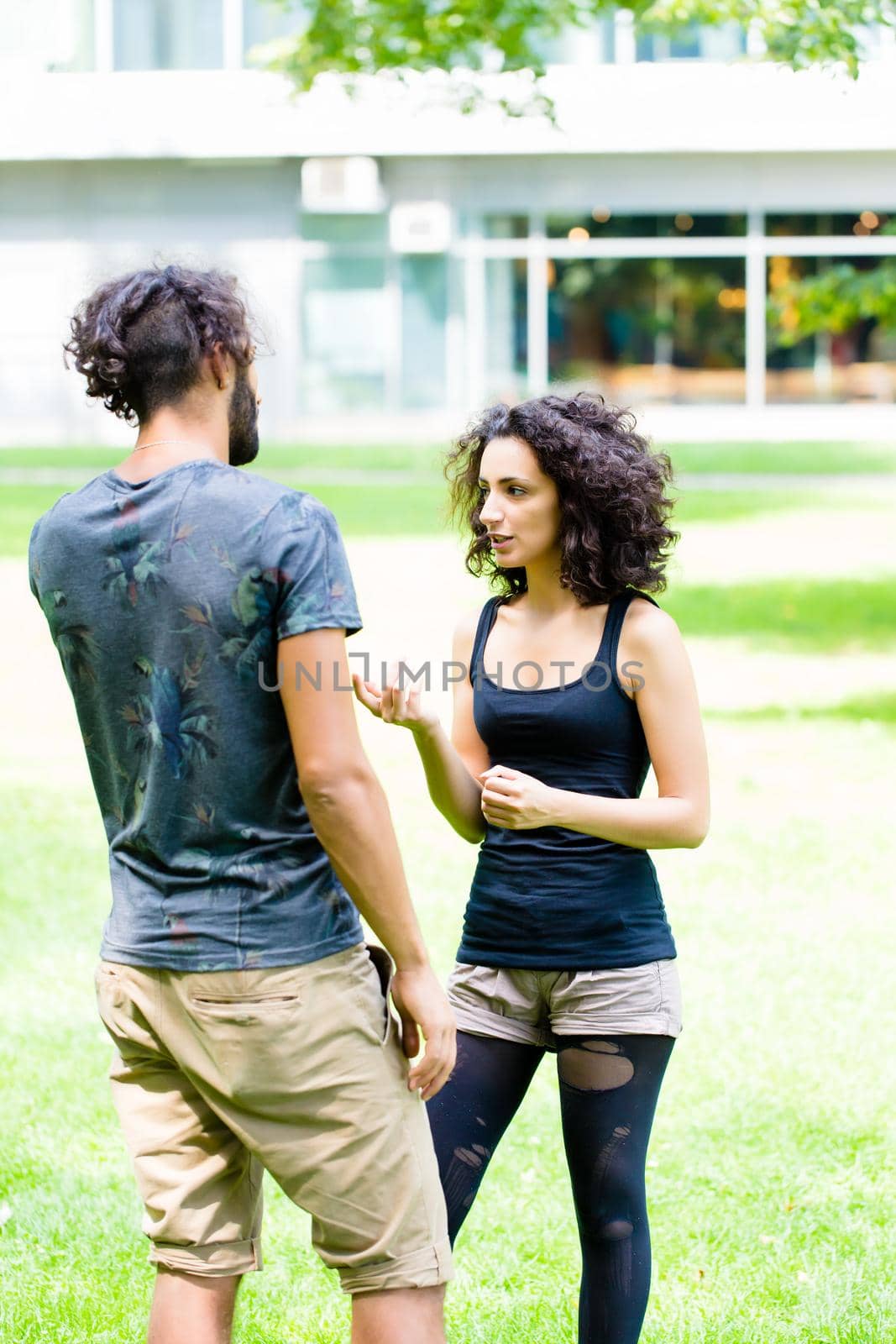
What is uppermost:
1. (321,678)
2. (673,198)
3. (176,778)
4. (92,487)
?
(673,198)

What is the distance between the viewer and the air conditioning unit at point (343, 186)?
2941cm

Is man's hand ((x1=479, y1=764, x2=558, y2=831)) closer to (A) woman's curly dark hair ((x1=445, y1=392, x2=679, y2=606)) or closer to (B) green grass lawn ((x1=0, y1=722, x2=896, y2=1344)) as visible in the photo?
(A) woman's curly dark hair ((x1=445, y1=392, x2=679, y2=606))

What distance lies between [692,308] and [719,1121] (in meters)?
26.6

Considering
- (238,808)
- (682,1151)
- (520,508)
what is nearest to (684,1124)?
(682,1151)

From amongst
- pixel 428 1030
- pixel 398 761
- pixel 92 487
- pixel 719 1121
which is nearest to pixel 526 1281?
pixel 719 1121

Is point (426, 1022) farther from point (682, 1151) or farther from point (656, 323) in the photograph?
point (656, 323)

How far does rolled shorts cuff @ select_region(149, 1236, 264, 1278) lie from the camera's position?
259cm

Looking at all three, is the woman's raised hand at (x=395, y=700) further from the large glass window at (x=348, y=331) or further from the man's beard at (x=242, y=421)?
the large glass window at (x=348, y=331)

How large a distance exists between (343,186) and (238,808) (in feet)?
93.5

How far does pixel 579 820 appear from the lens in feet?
9.68

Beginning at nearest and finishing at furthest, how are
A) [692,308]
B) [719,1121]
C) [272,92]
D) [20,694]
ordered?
[719,1121] → [20,694] → [272,92] → [692,308]

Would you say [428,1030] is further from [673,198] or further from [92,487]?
[673,198]

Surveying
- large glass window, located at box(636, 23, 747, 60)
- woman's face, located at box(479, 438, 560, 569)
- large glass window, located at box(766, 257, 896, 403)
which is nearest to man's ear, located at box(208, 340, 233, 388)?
woman's face, located at box(479, 438, 560, 569)

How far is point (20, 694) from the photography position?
36.5 ft
